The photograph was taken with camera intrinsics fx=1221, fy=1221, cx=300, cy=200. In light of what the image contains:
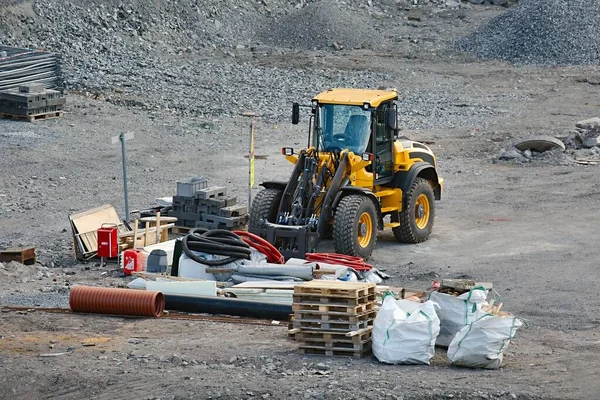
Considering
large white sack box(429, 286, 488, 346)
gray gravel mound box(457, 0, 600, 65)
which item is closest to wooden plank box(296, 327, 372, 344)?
large white sack box(429, 286, 488, 346)

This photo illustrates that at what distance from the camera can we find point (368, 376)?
41.2ft

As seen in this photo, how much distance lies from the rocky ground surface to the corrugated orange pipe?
9.6 inches

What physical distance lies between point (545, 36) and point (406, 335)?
3003 centimetres

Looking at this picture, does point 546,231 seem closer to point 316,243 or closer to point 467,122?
point 316,243

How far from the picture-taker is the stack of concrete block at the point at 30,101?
28453 mm

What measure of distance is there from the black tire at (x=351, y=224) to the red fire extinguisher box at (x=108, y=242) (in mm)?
3197

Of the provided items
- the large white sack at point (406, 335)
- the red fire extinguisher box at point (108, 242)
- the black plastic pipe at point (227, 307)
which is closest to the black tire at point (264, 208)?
the red fire extinguisher box at point (108, 242)

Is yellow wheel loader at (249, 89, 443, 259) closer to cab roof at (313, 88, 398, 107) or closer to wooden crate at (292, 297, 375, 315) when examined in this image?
cab roof at (313, 88, 398, 107)

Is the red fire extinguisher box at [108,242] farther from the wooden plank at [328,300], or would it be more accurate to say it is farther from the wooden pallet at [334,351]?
the wooden pallet at [334,351]

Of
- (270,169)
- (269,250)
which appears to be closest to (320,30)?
(270,169)

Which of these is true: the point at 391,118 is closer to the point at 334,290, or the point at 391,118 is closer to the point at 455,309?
the point at 455,309

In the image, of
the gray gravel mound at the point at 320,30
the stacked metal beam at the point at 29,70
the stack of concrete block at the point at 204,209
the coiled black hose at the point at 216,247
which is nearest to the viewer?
the coiled black hose at the point at 216,247

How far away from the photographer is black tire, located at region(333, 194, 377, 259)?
57.8ft

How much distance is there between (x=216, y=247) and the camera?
16.5 metres
